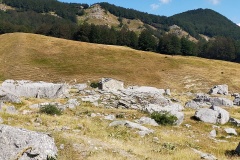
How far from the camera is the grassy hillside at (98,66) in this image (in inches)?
2778

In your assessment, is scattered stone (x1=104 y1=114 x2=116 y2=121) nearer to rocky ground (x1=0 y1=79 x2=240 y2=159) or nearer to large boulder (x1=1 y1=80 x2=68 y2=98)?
rocky ground (x1=0 y1=79 x2=240 y2=159)

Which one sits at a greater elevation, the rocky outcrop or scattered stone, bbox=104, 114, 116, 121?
scattered stone, bbox=104, 114, 116, 121

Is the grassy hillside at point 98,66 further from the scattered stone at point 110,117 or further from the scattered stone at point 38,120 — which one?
the scattered stone at point 38,120

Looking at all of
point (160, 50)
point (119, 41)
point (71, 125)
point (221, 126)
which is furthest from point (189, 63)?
point (71, 125)

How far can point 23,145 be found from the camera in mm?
12344

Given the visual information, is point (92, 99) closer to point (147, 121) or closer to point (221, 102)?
point (147, 121)

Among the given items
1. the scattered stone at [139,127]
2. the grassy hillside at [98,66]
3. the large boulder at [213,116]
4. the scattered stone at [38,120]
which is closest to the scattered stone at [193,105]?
the large boulder at [213,116]

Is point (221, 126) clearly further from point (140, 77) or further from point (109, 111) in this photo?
point (140, 77)

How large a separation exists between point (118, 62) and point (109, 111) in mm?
53304

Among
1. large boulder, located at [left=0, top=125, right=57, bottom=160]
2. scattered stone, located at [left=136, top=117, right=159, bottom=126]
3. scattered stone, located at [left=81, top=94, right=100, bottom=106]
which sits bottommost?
scattered stone, located at [left=81, top=94, right=100, bottom=106]

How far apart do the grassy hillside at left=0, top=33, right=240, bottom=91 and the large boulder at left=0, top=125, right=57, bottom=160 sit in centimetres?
5502

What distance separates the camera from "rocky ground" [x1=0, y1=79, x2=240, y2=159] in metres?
12.8

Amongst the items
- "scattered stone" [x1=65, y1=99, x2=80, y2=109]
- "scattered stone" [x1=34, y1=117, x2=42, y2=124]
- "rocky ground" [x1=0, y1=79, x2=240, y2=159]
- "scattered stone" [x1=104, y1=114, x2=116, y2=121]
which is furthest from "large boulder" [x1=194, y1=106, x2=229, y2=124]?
"scattered stone" [x1=34, y1=117, x2=42, y2=124]

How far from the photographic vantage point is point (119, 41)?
424 ft
